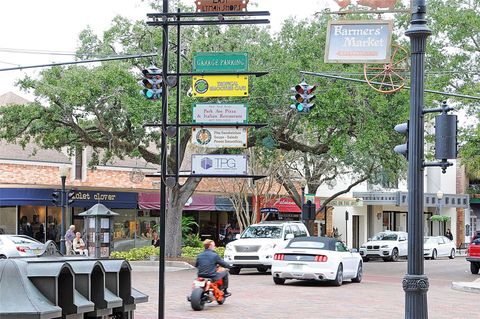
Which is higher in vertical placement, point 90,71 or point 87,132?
point 90,71

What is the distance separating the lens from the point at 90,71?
3002 cm

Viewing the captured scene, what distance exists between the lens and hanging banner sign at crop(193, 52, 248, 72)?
45.6 feet

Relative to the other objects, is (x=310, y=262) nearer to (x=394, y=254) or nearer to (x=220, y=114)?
(x=220, y=114)

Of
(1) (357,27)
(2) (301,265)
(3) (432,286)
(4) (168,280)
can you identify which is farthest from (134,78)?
(1) (357,27)

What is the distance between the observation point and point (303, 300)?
19625 millimetres

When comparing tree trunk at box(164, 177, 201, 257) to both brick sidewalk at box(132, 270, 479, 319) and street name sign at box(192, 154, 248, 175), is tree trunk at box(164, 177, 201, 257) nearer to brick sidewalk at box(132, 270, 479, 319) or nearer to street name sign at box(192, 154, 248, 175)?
brick sidewalk at box(132, 270, 479, 319)

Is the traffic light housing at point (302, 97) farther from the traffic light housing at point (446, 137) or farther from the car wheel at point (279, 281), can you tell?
the traffic light housing at point (446, 137)

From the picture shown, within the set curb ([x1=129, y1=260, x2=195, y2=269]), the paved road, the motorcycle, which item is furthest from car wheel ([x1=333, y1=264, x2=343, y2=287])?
curb ([x1=129, y1=260, x2=195, y2=269])

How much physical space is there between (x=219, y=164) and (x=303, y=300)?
21.7ft

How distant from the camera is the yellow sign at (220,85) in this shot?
13.8 metres

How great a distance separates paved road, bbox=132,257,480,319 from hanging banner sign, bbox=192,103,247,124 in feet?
13.8

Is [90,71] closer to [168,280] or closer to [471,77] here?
[168,280]

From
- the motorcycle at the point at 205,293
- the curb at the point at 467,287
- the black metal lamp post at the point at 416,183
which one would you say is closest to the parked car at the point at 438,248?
the curb at the point at 467,287

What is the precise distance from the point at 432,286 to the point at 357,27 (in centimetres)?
1535
